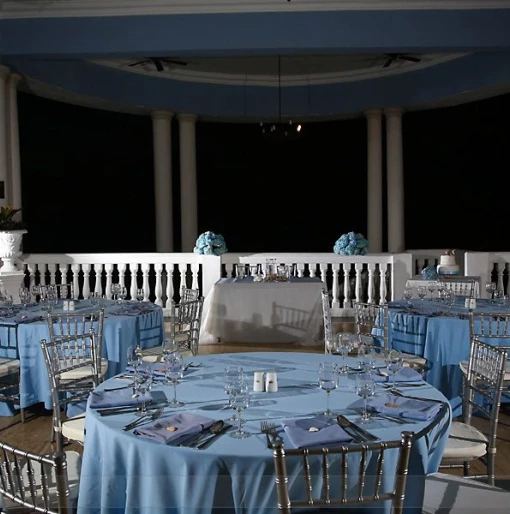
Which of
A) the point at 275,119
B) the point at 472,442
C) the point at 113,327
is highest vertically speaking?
the point at 275,119

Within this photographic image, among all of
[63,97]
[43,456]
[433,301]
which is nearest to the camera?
[43,456]

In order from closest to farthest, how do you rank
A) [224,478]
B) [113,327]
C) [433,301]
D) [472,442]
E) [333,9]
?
1. [224,478]
2. [472,442]
3. [113,327]
4. [433,301]
5. [333,9]

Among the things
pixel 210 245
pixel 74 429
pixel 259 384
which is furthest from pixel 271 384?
pixel 210 245

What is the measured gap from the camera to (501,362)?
9.36 feet

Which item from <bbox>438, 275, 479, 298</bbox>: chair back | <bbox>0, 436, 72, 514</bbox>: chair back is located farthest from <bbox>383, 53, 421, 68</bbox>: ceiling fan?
<bbox>0, 436, 72, 514</bbox>: chair back

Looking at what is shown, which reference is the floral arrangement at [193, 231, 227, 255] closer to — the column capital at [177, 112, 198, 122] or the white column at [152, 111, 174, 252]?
the white column at [152, 111, 174, 252]

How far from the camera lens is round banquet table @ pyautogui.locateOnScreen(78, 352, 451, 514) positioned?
2.00m

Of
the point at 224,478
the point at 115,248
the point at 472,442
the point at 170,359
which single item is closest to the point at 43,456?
the point at 224,478

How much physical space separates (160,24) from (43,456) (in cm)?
646

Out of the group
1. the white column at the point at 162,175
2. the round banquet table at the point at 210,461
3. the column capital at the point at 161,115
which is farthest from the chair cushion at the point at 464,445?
the column capital at the point at 161,115

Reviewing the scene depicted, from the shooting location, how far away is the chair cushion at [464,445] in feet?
8.79

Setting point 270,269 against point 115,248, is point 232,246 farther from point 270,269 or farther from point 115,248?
point 270,269

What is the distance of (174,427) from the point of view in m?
2.21

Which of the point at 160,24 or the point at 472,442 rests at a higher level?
the point at 160,24
